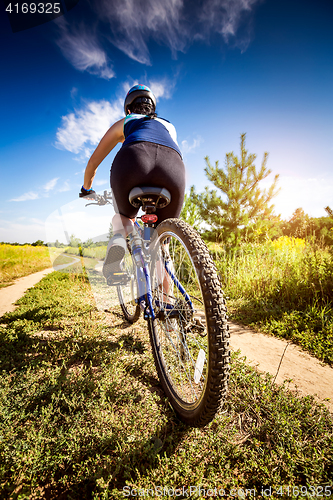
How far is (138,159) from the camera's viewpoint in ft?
4.67

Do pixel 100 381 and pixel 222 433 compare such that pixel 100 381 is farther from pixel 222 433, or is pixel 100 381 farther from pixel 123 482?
pixel 222 433

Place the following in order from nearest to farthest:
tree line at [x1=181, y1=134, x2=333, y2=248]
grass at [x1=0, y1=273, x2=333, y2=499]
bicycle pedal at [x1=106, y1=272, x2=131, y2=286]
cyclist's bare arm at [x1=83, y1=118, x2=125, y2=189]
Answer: grass at [x1=0, y1=273, x2=333, y2=499], cyclist's bare arm at [x1=83, y1=118, x2=125, y2=189], bicycle pedal at [x1=106, y1=272, x2=131, y2=286], tree line at [x1=181, y1=134, x2=333, y2=248]

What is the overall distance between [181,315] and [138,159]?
111cm

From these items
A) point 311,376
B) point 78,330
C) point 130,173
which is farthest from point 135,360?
point 130,173

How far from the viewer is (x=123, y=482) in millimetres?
916

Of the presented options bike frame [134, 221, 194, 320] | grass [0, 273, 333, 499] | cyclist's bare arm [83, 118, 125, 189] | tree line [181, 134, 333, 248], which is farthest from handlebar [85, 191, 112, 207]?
tree line [181, 134, 333, 248]

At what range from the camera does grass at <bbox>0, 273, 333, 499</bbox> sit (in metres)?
A: 0.90

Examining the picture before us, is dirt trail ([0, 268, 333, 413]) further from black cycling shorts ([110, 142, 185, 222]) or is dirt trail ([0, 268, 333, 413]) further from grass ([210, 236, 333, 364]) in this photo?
black cycling shorts ([110, 142, 185, 222])

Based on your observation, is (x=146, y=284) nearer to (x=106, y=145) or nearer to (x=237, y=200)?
(x=106, y=145)

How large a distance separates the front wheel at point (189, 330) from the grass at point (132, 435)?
169mm

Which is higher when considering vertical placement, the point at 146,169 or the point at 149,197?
the point at 146,169

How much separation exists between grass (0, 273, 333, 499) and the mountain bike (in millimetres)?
168

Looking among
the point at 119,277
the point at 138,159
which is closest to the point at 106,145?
the point at 138,159

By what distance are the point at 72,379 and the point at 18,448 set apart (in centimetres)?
49
